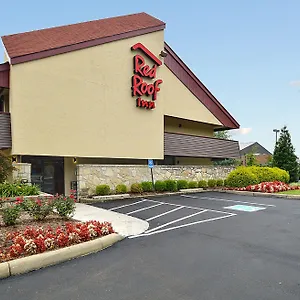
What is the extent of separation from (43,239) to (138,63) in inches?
521

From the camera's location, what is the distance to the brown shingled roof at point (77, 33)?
13352 millimetres

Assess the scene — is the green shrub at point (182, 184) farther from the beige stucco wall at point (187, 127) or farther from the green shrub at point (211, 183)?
the beige stucco wall at point (187, 127)

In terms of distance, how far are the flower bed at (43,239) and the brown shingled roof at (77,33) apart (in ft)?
29.6

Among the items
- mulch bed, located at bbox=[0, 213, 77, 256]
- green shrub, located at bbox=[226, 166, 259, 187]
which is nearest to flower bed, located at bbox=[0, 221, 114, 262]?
mulch bed, located at bbox=[0, 213, 77, 256]

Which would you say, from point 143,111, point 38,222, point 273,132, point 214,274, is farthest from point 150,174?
point 273,132

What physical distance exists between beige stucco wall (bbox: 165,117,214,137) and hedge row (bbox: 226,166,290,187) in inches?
199

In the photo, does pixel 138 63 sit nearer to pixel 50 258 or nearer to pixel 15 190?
pixel 15 190

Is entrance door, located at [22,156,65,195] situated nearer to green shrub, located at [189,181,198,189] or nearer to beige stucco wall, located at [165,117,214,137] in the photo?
green shrub, located at [189,181,198,189]

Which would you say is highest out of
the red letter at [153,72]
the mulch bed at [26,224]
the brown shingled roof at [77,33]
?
the brown shingled roof at [77,33]

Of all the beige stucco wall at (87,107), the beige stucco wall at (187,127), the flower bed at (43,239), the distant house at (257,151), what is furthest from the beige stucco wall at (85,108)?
the distant house at (257,151)

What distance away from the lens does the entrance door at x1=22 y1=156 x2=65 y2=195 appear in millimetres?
15039

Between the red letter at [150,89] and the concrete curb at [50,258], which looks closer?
the concrete curb at [50,258]

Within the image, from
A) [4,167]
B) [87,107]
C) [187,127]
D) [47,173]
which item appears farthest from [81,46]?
[187,127]

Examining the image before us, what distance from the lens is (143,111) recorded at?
56.5 ft
